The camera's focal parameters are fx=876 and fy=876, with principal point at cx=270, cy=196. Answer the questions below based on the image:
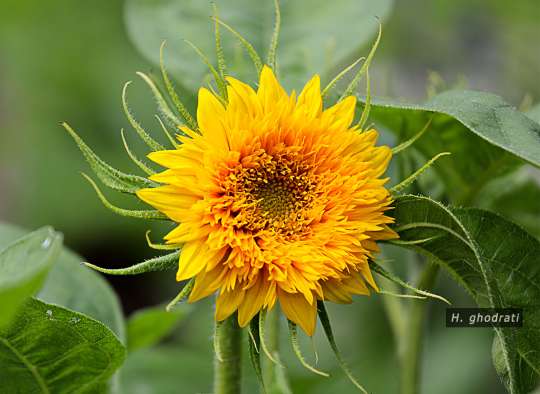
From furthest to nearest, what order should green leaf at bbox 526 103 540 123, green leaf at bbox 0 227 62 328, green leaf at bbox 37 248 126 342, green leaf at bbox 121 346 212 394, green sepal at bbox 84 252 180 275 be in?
green leaf at bbox 121 346 212 394
green leaf at bbox 37 248 126 342
green leaf at bbox 526 103 540 123
green sepal at bbox 84 252 180 275
green leaf at bbox 0 227 62 328

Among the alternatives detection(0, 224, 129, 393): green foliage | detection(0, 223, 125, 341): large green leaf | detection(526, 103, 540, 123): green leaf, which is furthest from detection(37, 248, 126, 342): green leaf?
detection(526, 103, 540, 123): green leaf

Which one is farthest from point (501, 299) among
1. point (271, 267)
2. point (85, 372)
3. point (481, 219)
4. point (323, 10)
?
point (323, 10)

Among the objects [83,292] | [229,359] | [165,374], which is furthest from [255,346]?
[165,374]

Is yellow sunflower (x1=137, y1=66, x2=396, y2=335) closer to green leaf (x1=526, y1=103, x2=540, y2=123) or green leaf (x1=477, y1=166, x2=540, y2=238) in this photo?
green leaf (x1=526, y1=103, x2=540, y2=123)

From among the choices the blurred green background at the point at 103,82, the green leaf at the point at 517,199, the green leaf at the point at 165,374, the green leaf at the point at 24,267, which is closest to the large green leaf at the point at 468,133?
the green leaf at the point at 517,199

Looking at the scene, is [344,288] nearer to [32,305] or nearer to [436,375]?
[32,305]
